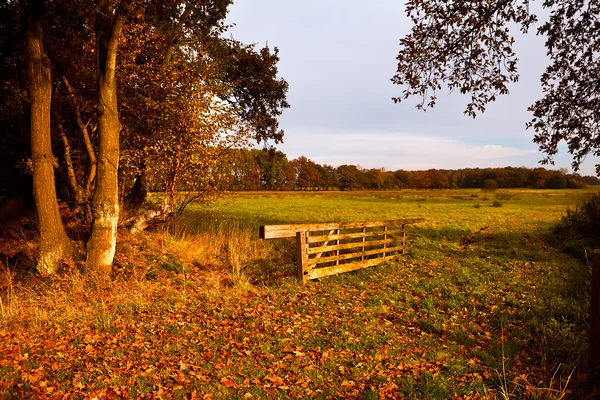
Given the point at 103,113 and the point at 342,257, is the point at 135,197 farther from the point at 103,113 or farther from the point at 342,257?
the point at 342,257

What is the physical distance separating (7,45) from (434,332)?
43.4 feet

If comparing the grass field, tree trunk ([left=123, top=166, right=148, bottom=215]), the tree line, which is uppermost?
the tree line

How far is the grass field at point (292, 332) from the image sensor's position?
14.7 ft

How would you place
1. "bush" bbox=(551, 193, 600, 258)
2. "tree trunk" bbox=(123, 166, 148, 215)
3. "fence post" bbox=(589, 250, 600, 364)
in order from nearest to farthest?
1. "fence post" bbox=(589, 250, 600, 364)
2. "tree trunk" bbox=(123, 166, 148, 215)
3. "bush" bbox=(551, 193, 600, 258)

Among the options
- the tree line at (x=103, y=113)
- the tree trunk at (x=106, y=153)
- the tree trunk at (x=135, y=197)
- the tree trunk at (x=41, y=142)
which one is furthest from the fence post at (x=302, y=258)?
the tree trunk at (x=135, y=197)

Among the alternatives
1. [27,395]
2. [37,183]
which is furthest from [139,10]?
[27,395]

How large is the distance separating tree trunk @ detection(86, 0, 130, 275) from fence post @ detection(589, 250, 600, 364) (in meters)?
9.56

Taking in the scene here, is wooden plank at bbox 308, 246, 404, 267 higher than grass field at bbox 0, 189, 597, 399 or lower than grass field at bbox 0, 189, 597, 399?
higher

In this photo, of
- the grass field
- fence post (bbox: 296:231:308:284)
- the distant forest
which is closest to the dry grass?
the grass field

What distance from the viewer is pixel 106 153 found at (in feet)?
28.0

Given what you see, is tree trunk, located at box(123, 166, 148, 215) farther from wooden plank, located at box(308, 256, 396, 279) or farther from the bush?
the bush

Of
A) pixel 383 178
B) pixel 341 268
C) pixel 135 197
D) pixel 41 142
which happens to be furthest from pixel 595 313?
pixel 383 178

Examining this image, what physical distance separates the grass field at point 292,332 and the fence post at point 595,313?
37 centimetres

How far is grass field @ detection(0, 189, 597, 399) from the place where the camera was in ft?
14.7
